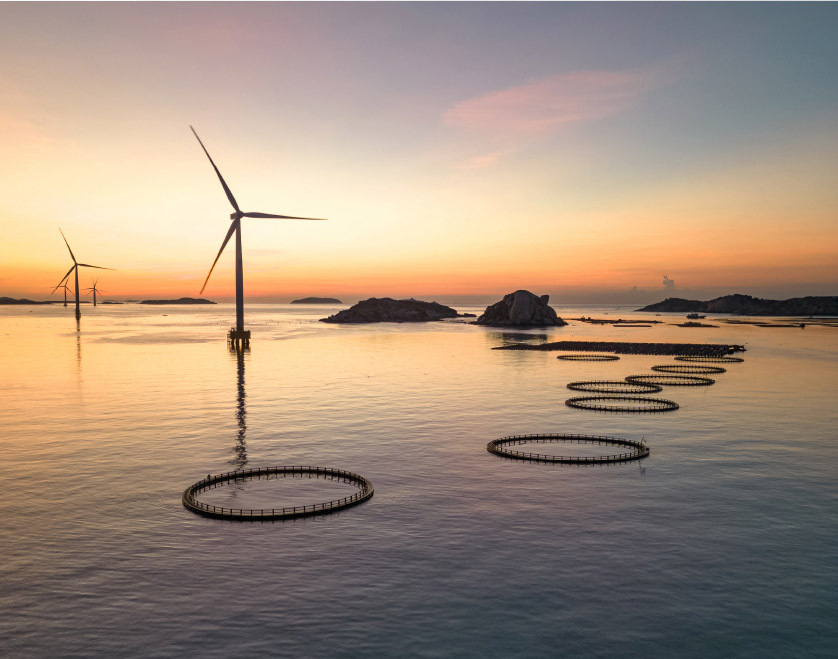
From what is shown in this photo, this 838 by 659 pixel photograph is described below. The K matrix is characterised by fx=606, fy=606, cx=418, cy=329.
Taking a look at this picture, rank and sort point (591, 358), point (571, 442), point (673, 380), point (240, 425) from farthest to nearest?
1. point (591, 358)
2. point (673, 380)
3. point (240, 425)
4. point (571, 442)

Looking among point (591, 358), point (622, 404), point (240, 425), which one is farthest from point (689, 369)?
point (240, 425)

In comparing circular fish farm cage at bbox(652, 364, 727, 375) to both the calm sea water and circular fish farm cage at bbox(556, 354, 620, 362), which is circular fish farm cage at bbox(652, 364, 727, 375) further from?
the calm sea water

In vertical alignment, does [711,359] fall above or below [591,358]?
below

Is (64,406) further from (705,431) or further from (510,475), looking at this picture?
(705,431)

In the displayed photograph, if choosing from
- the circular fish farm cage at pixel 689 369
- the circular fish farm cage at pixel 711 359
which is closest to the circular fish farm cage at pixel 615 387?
the circular fish farm cage at pixel 689 369

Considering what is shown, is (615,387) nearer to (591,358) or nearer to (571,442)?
(571,442)

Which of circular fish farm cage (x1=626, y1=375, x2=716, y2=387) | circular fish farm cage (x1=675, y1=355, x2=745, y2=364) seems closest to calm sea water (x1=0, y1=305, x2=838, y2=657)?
circular fish farm cage (x1=626, y1=375, x2=716, y2=387)
